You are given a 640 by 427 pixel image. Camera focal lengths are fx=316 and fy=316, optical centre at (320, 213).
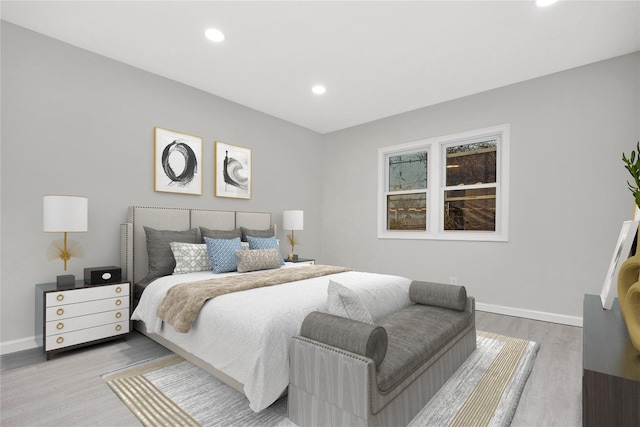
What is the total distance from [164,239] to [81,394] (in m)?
1.52

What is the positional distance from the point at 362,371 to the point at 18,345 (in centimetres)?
305

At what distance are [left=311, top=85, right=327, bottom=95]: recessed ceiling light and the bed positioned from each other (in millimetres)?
2319

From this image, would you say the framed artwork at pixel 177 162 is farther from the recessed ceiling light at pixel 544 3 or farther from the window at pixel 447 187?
the recessed ceiling light at pixel 544 3

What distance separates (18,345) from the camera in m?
2.68

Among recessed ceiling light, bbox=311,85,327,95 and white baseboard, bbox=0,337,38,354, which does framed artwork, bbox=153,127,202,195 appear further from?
white baseboard, bbox=0,337,38,354

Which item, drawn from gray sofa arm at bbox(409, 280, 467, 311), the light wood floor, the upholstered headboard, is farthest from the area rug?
the upholstered headboard

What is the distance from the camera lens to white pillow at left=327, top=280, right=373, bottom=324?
185 centimetres

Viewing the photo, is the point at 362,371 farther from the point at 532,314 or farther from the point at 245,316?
the point at 532,314

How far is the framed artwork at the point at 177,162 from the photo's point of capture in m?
3.57

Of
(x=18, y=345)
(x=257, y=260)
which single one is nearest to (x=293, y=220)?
(x=257, y=260)

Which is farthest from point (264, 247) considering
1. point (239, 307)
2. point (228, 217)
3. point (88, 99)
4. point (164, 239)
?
point (88, 99)

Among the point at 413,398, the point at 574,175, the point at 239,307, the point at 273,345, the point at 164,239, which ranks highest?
the point at 574,175

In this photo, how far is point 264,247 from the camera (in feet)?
12.2

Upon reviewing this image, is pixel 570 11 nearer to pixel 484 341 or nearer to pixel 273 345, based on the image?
pixel 484 341
